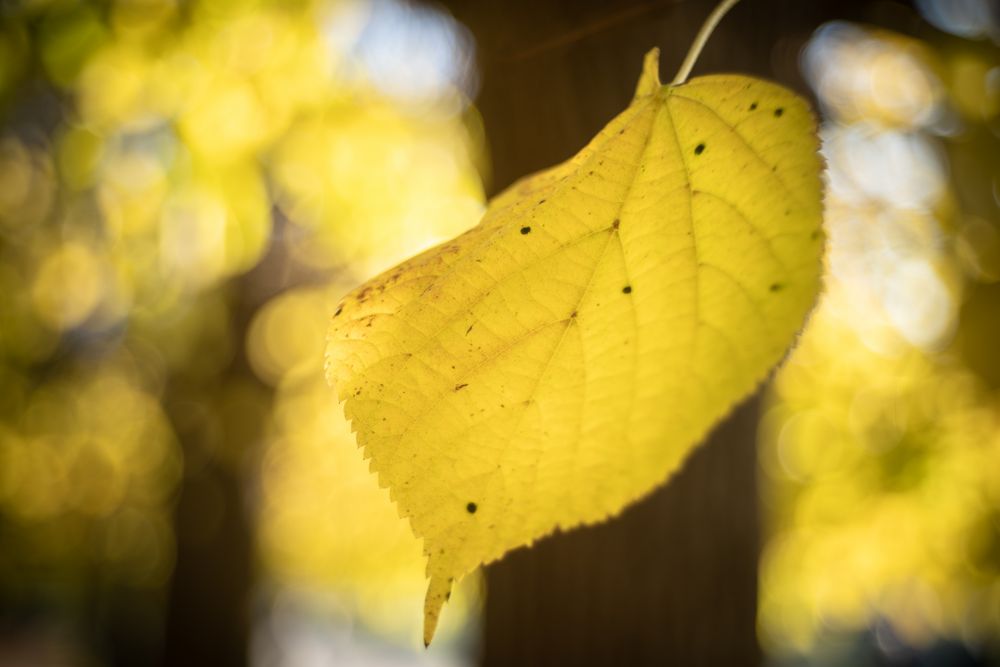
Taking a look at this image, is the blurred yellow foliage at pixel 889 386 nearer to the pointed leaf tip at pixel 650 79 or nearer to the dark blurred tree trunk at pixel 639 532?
the dark blurred tree trunk at pixel 639 532

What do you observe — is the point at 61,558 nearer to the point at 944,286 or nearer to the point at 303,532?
the point at 303,532

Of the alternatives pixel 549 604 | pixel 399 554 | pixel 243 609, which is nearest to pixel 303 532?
pixel 399 554

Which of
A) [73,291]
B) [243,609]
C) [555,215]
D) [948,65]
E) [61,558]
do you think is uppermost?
[555,215]

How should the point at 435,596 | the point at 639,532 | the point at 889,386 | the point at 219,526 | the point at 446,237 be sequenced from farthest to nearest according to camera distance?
the point at 219,526 → the point at 889,386 → the point at 639,532 → the point at 446,237 → the point at 435,596

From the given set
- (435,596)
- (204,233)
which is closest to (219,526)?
(204,233)

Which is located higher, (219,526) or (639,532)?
(639,532)

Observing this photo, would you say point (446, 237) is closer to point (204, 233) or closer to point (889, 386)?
point (204, 233)

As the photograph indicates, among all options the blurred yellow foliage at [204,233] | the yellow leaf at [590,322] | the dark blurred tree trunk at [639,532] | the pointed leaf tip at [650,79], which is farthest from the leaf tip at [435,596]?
the blurred yellow foliage at [204,233]
